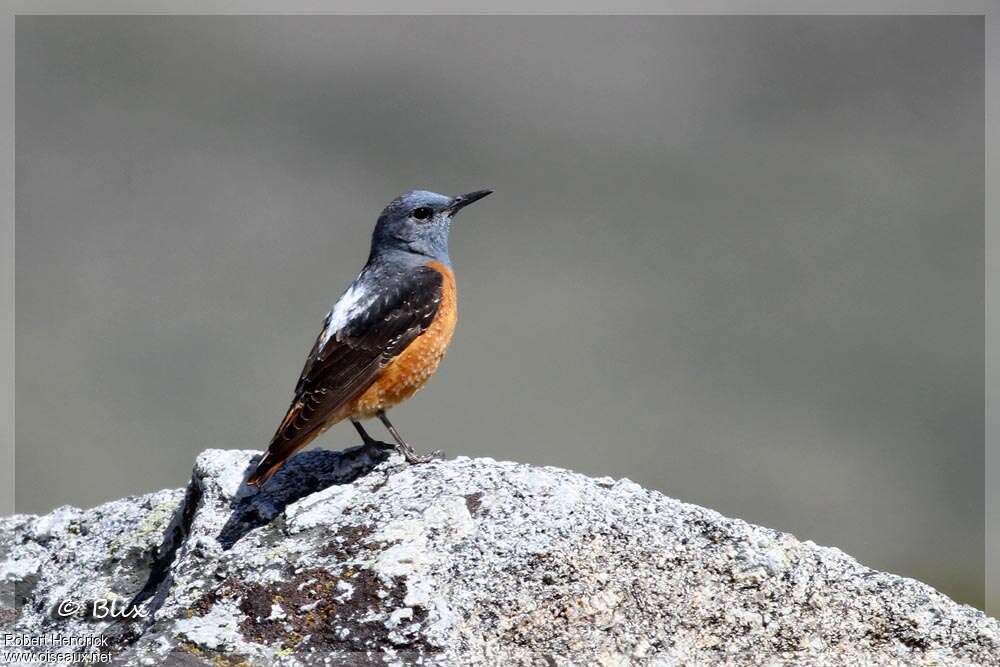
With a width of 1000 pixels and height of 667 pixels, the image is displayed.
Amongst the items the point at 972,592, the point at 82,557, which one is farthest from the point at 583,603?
the point at 972,592

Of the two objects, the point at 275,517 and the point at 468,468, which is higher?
the point at 468,468

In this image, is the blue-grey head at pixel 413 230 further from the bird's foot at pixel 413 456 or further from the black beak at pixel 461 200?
the bird's foot at pixel 413 456

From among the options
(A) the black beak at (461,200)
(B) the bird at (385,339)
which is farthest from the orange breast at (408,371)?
(A) the black beak at (461,200)

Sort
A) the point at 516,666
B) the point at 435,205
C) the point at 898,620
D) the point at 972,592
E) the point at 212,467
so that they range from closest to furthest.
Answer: the point at 516,666
the point at 898,620
the point at 212,467
the point at 435,205
the point at 972,592

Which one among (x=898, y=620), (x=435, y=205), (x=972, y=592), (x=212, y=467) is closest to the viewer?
(x=898, y=620)

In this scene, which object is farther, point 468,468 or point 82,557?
point 82,557

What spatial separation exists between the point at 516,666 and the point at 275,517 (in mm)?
1584

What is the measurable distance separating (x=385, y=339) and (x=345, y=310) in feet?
1.51

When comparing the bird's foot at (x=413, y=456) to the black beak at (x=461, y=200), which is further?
the black beak at (x=461, y=200)

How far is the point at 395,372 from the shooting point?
698cm

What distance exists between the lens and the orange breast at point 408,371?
6.92 m

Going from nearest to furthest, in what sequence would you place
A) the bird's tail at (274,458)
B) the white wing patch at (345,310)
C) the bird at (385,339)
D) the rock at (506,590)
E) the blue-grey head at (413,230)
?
the rock at (506,590) → the bird's tail at (274,458) → the bird at (385,339) → the white wing patch at (345,310) → the blue-grey head at (413,230)

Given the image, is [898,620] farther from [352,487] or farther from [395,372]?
[395,372]

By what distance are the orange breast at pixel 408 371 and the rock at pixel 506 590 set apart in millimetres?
1182
